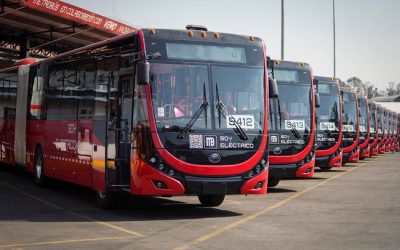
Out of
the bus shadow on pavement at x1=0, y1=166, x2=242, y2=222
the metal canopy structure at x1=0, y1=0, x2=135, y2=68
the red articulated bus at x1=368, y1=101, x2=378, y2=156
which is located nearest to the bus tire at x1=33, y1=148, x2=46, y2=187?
the bus shadow on pavement at x1=0, y1=166, x2=242, y2=222

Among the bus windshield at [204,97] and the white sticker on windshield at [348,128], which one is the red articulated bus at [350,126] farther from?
the bus windshield at [204,97]

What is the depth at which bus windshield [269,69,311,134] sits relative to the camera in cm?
1958

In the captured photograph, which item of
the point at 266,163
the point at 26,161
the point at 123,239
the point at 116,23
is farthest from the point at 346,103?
the point at 123,239

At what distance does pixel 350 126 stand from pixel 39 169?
645 inches

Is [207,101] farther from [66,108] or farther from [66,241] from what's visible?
[66,108]

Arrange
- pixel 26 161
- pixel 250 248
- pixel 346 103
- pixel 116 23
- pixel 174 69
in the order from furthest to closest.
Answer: pixel 116 23, pixel 346 103, pixel 26 161, pixel 174 69, pixel 250 248

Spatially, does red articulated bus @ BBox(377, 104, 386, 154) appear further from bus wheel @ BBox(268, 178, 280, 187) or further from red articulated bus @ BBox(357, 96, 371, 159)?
bus wheel @ BBox(268, 178, 280, 187)

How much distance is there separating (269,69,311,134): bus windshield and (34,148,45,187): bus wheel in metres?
5.95

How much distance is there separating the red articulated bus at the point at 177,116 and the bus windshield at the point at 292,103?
5699 mm

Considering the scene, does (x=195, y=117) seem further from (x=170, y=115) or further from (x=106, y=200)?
(x=106, y=200)

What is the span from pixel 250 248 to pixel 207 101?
3841mm

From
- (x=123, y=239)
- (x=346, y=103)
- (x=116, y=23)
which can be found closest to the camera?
(x=123, y=239)

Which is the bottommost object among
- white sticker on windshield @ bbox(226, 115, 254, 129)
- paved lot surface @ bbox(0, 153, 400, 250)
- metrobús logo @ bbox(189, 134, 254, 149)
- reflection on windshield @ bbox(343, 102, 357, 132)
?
paved lot surface @ bbox(0, 153, 400, 250)

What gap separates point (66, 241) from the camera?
9.70 m
